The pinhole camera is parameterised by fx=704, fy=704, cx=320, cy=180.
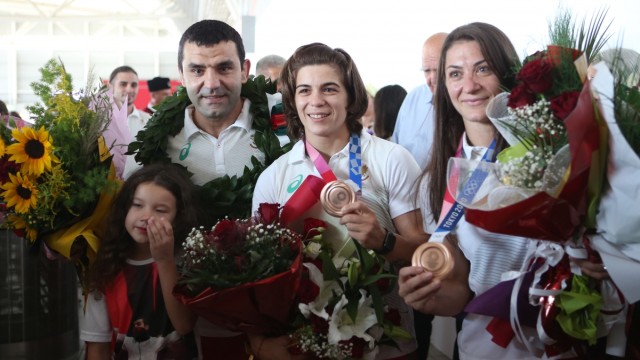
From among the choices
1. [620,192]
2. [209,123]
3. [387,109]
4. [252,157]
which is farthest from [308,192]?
[387,109]

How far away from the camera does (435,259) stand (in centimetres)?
198

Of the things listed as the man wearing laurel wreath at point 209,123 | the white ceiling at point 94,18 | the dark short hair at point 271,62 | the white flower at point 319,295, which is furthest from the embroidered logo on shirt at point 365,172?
the white ceiling at point 94,18

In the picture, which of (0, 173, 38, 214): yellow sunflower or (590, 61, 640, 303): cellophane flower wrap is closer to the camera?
(590, 61, 640, 303): cellophane flower wrap

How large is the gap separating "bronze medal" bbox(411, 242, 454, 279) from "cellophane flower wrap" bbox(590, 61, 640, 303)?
39cm

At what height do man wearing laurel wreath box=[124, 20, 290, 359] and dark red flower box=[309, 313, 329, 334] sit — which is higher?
man wearing laurel wreath box=[124, 20, 290, 359]

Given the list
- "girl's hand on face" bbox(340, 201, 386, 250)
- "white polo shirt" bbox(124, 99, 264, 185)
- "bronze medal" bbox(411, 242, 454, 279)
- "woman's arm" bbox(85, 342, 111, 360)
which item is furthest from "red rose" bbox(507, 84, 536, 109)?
→ "woman's arm" bbox(85, 342, 111, 360)

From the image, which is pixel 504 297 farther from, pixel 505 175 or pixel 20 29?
pixel 20 29

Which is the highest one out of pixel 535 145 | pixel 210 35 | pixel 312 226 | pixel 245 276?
pixel 210 35

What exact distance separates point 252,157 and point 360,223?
36.9 inches

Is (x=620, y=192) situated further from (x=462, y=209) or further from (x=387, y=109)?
(x=387, y=109)

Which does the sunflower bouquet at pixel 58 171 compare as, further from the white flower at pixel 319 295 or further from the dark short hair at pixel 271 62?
the dark short hair at pixel 271 62

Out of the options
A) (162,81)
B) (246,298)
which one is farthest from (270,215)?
(162,81)

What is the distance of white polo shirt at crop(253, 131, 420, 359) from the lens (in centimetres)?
242

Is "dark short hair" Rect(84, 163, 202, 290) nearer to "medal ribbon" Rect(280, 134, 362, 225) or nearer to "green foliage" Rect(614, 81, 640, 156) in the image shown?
"medal ribbon" Rect(280, 134, 362, 225)
